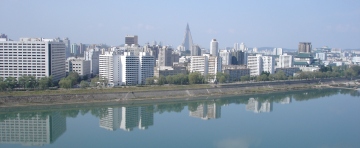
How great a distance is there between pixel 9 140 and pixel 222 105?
241 inches

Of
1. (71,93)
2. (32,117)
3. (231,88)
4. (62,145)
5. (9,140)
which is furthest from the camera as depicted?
(231,88)

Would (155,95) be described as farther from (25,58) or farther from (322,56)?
(322,56)

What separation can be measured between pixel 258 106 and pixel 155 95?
3.11 m

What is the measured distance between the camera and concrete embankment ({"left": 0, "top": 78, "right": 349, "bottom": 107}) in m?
9.21

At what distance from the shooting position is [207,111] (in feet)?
31.8

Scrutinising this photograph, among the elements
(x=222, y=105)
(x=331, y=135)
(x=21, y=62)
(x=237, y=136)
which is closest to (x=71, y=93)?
(x=21, y=62)

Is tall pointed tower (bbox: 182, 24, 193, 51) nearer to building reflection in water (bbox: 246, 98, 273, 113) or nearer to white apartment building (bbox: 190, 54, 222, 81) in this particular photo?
white apartment building (bbox: 190, 54, 222, 81)

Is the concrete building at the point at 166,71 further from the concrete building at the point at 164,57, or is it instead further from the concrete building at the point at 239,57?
the concrete building at the point at 239,57

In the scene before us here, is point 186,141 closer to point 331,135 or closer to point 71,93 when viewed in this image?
point 331,135

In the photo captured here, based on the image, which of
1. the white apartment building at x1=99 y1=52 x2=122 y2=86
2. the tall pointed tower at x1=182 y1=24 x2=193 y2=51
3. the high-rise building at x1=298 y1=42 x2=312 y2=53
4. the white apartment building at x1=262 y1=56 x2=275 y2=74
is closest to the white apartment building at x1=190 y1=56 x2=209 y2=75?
the white apartment building at x1=262 y1=56 x2=275 y2=74

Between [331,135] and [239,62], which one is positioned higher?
[239,62]

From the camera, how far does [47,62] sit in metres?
11.1

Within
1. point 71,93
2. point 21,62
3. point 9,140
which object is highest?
point 21,62

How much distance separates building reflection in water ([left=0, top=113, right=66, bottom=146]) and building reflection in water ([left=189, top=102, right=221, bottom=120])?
10.6ft
